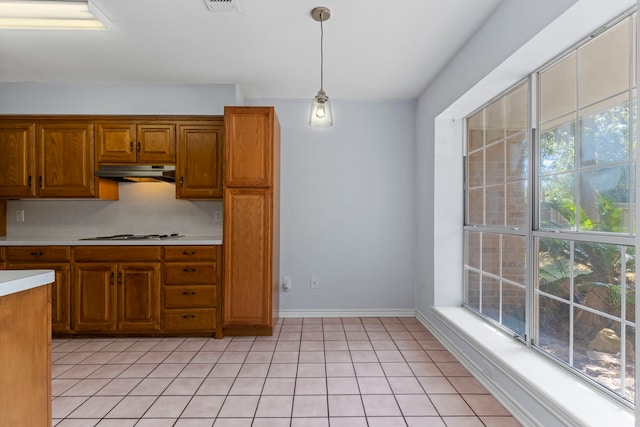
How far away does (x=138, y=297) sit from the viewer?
3248mm

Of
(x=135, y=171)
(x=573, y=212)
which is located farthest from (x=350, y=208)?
(x=573, y=212)

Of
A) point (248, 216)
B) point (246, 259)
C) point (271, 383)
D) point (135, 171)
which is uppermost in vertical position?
point (135, 171)

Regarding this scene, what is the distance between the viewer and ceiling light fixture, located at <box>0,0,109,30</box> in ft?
7.18

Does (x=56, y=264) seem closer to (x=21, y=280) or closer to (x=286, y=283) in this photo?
(x=286, y=283)

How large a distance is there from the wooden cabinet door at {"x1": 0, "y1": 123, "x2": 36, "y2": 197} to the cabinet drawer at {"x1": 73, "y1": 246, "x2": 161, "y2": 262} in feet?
2.86

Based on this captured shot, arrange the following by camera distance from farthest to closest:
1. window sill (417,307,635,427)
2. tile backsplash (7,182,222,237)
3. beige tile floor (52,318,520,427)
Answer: tile backsplash (7,182,222,237) < beige tile floor (52,318,520,427) < window sill (417,307,635,427)

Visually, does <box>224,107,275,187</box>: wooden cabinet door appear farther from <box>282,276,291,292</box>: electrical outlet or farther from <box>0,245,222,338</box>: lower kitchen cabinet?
<box>282,276,291,292</box>: electrical outlet

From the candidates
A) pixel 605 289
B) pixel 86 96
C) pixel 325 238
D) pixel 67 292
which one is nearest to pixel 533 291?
pixel 605 289

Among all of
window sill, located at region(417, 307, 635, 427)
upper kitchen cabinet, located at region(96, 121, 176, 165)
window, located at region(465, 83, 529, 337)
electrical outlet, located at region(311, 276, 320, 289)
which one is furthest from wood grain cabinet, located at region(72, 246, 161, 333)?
window, located at region(465, 83, 529, 337)

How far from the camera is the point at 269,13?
7.54 feet

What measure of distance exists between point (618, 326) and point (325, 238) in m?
2.68

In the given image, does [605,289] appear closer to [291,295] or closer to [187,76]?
[291,295]

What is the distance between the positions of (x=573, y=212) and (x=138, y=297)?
132 inches

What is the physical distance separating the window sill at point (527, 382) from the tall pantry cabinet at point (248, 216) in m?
1.67
